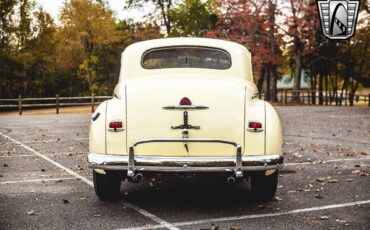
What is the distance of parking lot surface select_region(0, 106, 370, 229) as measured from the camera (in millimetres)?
5051

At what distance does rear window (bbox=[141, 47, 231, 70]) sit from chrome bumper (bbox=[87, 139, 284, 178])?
57.5 inches

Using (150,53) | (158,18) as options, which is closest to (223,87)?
(150,53)

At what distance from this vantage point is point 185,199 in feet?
20.3

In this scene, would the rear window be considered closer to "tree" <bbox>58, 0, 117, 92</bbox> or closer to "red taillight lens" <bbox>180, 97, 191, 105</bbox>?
"red taillight lens" <bbox>180, 97, 191, 105</bbox>

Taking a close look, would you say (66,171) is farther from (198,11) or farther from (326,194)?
(198,11)

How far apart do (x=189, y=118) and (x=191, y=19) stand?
52.9m

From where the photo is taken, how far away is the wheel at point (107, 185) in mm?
5906

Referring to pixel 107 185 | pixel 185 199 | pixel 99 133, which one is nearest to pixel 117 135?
pixel 99 133

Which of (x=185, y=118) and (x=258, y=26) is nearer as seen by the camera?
(x=185, y=118)

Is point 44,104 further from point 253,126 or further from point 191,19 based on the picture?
point 191,19

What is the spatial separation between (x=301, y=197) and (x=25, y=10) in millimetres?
42242

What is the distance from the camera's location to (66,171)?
8281 millimetres

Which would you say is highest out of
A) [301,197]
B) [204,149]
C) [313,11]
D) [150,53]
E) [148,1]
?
[148,1]

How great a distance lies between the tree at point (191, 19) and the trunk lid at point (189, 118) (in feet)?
164
